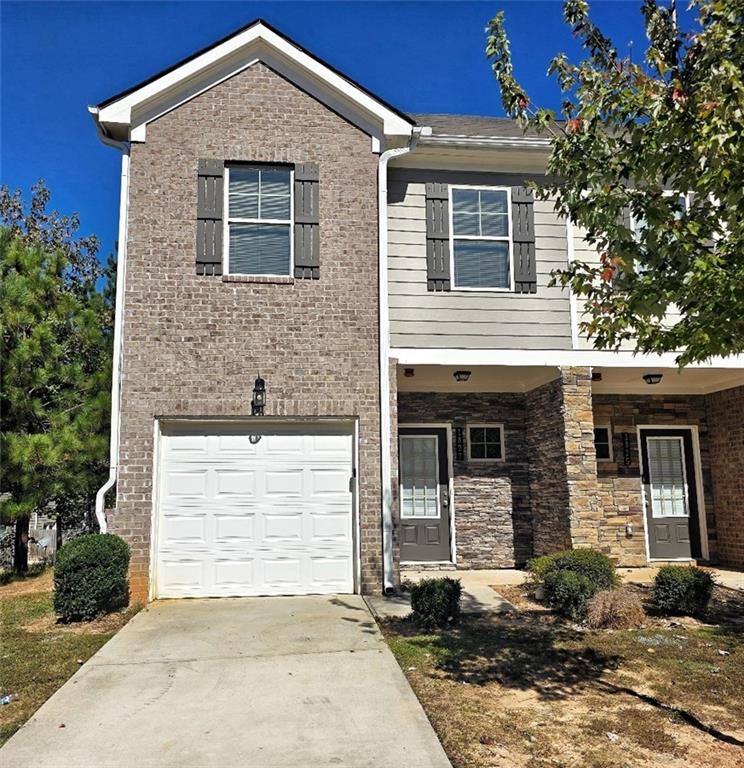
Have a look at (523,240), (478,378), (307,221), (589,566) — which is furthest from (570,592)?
(307,221)

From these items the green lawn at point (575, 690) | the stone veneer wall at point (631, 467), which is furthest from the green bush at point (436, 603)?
the stone veneer wall at point (631, 467)

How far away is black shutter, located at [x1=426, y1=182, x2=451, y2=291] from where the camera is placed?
9328mm

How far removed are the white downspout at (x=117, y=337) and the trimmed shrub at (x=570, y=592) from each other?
530cm

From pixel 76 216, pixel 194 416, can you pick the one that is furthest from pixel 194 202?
pixel 76 216

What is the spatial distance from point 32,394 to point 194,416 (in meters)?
3.73

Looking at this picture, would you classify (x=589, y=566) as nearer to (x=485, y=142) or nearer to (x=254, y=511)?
(x=254, y=511)

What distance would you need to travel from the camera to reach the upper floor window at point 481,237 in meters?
9.51

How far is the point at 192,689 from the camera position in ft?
16.3

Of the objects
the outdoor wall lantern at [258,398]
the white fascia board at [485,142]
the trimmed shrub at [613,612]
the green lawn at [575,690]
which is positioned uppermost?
the white fascia board at [485,142]

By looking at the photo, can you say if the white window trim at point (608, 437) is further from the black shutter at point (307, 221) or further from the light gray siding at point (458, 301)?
the black shutter at point (307, 221)

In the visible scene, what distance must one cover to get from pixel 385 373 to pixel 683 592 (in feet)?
14.1

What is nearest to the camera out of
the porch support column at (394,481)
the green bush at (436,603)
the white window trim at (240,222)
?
the green bush at (436,603)

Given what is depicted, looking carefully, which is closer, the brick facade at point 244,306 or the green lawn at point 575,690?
the green lawn at point 575,690

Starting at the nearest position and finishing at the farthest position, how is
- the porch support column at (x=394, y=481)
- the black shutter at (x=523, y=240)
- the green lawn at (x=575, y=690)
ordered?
the green lawn at (x=575, y=690), the porch support column at (x=394, y=481), the black shutter at (x=523, y=240)
